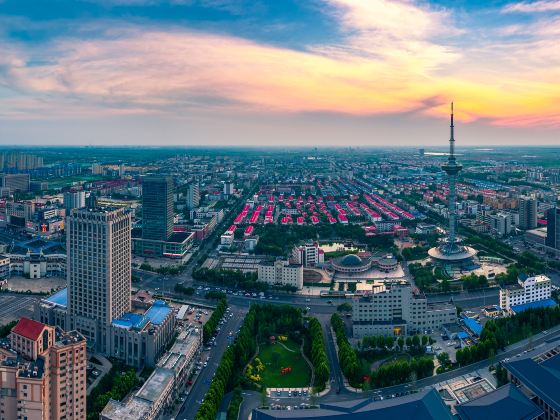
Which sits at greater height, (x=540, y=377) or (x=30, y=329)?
(x=30, y=329)

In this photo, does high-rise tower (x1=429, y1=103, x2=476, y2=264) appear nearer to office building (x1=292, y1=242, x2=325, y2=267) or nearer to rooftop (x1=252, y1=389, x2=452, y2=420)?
office building (x1=292, y1=242, x2=325, y2=267)

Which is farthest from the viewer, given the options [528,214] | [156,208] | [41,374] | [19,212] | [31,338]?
[19,212]

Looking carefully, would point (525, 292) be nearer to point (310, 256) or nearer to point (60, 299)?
point (310, 256)

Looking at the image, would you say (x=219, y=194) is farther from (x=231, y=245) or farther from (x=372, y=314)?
(x=372, y=314)

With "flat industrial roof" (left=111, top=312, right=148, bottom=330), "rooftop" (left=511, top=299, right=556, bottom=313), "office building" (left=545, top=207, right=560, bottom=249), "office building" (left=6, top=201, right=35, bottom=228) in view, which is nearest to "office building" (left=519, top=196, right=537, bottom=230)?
"office building" (left=545, top=207, right=560, bottom=249)

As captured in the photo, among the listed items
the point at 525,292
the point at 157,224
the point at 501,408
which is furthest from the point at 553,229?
the point at 157,224

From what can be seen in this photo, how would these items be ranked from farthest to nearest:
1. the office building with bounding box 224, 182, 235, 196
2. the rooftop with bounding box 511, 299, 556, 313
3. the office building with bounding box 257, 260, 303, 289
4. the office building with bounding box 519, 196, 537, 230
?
the office building with bounding box 224, 182, 235, 196, the office building with bounding box 519, 196, 537, 230, the office building with bounding box 257, 260, 303, 289, the rooftop with bounding box 511, 299, 556, 313

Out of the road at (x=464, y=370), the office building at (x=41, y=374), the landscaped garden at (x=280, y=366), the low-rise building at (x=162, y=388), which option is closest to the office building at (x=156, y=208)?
the low-rise building at (x=162, y=388)

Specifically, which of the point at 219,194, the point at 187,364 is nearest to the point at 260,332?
the point at 187,364
